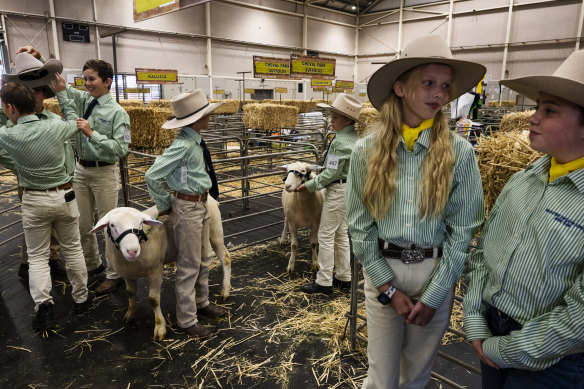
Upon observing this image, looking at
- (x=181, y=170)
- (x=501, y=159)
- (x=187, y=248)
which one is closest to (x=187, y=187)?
(x=181, y=170)

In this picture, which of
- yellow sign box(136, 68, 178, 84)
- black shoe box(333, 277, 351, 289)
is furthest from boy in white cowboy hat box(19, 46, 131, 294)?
yellow sign box(136, 68, 178, 84)

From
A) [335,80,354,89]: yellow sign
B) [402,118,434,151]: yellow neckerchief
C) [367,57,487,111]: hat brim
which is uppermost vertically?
[335,80,354,89]: yellow sign

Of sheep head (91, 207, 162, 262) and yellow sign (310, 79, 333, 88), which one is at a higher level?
yellow sign (310, 79, 333, 88)

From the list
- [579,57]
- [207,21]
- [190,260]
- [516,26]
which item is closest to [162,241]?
[190,260]

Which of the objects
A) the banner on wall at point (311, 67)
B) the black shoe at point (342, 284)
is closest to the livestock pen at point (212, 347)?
the black shoe at point (342, 284)

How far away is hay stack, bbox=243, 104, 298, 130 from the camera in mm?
10305

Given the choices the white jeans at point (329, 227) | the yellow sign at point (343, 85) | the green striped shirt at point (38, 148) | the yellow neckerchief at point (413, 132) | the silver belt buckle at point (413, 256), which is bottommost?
the white jeans at point (329, 227)

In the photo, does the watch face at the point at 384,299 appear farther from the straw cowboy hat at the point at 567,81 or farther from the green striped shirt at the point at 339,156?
the green striped shirt at the point at 339,156

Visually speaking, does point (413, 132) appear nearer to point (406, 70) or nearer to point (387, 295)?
point (406, 70)

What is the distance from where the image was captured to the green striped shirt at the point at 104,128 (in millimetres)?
3439

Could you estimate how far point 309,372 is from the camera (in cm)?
261

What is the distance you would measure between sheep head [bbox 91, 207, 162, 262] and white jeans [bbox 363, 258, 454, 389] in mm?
1608

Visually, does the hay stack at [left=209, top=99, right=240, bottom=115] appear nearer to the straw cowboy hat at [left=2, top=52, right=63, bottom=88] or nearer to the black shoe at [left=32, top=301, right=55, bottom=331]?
the straw cowboy hat at [left=2, top=52, right=63, bottom=88]

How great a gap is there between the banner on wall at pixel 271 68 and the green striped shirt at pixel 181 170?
664 centimetres
